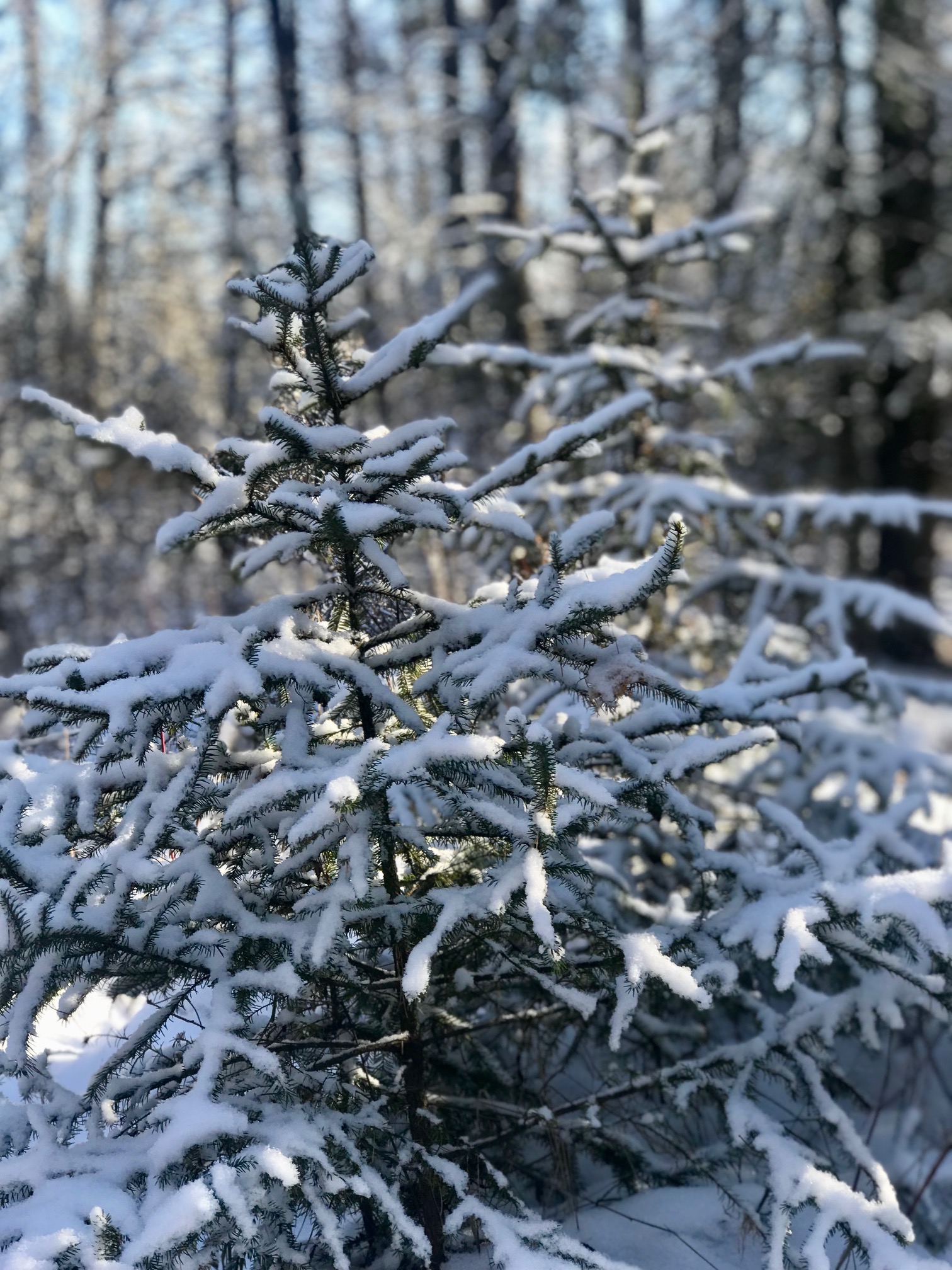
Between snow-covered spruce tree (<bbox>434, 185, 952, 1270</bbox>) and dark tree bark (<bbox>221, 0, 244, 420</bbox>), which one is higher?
dark tree bark (<bbox>221, 0, 244, 420</bbox>)

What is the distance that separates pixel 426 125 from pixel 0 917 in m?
12.1

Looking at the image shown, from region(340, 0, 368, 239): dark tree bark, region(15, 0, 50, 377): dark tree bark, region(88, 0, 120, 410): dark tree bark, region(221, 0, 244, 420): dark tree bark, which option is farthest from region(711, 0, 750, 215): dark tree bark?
region(15, 0, 50, 377): dark tree bark

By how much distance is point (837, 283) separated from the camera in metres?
14.4

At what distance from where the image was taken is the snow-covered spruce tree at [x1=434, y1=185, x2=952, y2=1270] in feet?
11.0

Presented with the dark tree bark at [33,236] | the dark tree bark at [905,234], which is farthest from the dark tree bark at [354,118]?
the dark tree bark at [905,234]

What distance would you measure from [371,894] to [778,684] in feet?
4.38

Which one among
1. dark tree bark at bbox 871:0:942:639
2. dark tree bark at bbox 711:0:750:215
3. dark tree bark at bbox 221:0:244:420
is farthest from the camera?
dark tree bark at bbox 871:0:942:639

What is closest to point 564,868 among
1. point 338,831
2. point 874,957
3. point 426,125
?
point 338,831

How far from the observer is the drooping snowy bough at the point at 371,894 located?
232 centimetres

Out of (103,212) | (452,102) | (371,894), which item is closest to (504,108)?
(452,102)

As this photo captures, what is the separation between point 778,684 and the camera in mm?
3107

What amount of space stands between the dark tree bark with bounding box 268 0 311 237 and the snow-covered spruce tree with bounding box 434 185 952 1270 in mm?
7086

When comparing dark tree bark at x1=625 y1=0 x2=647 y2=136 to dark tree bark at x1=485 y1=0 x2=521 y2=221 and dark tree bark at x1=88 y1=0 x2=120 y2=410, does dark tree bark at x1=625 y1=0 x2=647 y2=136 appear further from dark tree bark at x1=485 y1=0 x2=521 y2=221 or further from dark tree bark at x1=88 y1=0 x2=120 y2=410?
dark tree bark at x1=88 y1=0 x2=120 y2=410

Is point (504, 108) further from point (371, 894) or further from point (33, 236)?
point (371, 894)
